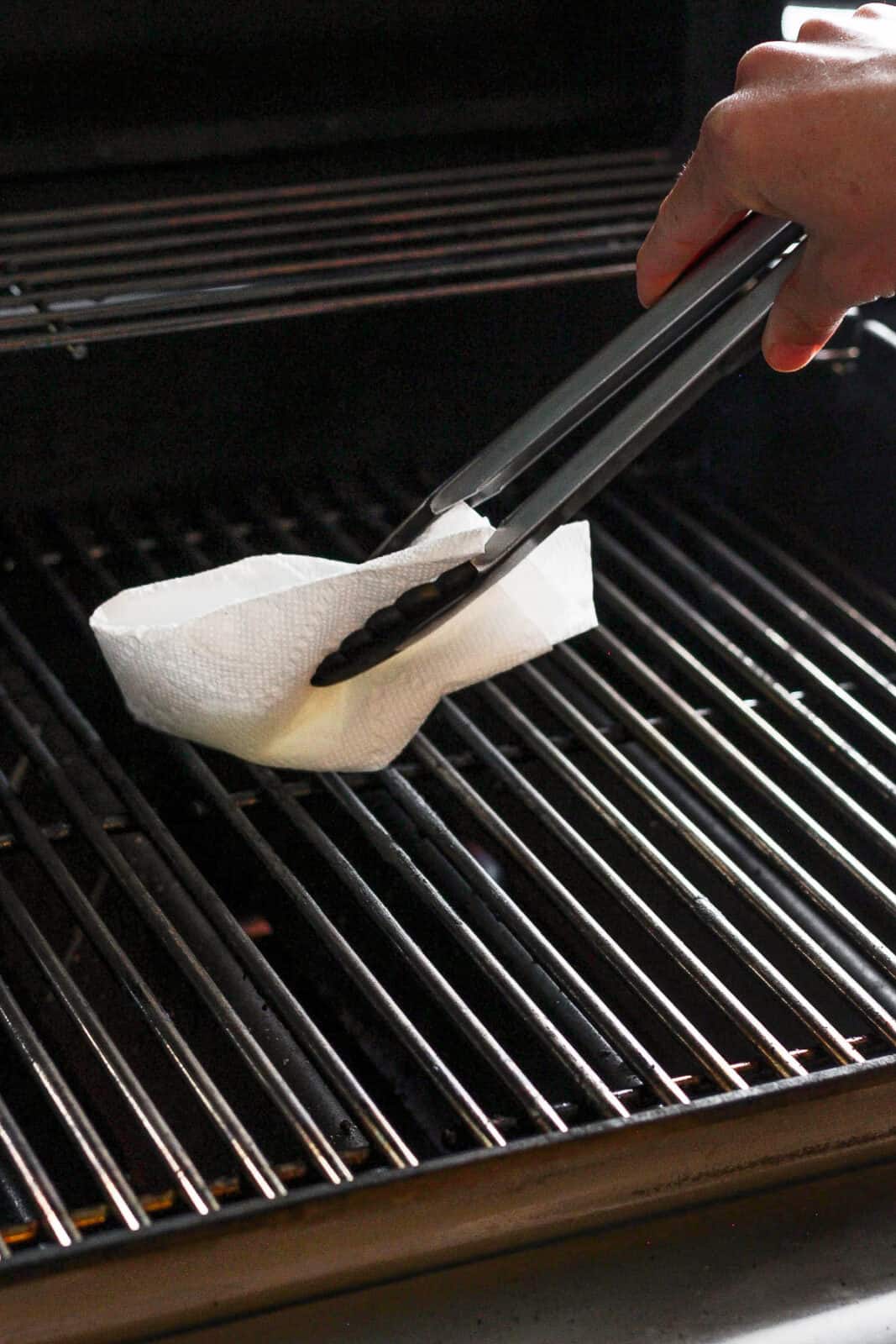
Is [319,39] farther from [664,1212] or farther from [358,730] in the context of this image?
[664,1212]

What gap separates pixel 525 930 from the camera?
31.7 inches

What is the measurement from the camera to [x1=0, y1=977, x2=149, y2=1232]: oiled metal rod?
24.8 inches

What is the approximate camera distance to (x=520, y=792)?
912mm

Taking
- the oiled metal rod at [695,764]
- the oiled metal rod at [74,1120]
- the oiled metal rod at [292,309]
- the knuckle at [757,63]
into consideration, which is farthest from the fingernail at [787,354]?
the oiled metal rod at [74,1120]

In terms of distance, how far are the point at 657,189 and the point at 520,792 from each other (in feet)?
1.69

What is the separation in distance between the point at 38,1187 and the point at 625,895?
31cm

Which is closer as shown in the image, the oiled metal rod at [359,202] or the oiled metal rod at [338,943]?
the oiled metal rod at [338,943]

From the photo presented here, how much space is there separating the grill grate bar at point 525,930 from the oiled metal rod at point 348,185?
0.42 m

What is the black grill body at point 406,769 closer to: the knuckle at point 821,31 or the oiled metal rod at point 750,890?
the oiled metal rod at point 750,890

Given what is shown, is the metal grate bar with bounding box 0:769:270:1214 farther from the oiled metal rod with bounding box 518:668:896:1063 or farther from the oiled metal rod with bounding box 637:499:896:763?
the oiled metal rod with bounding box 637:499:896:763

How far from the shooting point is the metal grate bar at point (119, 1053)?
66cm

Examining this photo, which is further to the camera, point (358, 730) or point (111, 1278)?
point (358, 730)

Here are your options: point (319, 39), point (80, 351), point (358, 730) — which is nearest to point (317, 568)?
point (358, 730)

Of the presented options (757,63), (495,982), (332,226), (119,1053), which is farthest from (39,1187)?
(332,226)
